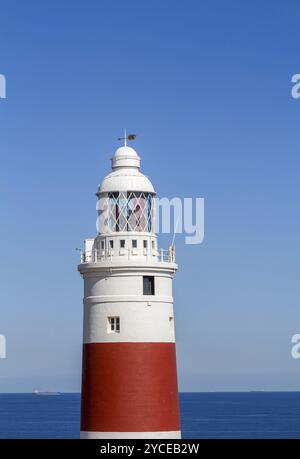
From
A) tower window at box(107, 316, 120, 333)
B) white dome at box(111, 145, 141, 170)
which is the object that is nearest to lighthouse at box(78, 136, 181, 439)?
tower window at box(107, 316, 120, 333)

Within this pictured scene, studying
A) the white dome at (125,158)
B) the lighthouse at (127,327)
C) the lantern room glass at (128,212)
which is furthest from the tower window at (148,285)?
the white dome at (125,158)

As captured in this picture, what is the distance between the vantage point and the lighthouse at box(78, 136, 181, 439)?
3053 cm

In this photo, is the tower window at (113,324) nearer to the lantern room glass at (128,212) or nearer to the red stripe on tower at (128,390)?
the red stripe on tower at (128,390)

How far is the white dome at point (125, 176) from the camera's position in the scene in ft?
103

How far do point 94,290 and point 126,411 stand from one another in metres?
3.69

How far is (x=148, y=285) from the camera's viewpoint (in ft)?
102

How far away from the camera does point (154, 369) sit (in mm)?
30844

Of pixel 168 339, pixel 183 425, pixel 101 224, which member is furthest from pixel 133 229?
pixel 183 425

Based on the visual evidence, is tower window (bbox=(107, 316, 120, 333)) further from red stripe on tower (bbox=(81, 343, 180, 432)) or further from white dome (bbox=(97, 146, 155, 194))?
white dome (bbox=(97, 146, 155, 194))

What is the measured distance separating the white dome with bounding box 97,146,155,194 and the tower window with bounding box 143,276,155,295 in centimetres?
268

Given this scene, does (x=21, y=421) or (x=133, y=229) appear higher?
(x=21, y=421)

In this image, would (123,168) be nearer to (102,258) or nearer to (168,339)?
(102,258)

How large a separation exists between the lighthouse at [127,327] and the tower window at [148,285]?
0.03 meters
